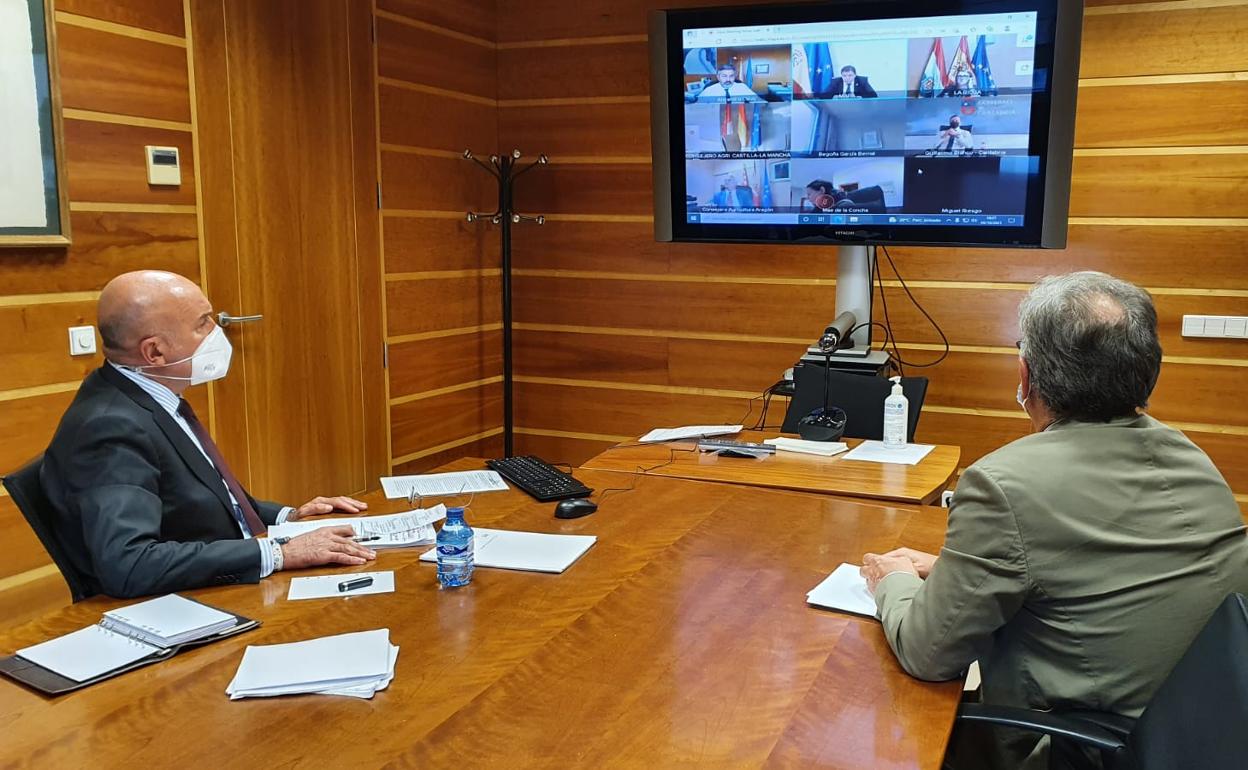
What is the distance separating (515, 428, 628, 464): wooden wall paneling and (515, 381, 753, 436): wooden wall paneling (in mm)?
52

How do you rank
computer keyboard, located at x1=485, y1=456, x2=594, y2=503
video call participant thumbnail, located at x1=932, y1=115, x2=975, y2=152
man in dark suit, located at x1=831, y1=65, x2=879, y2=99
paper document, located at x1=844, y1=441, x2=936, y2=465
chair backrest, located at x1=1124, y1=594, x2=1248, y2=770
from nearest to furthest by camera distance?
chair backrest, located at x1=1124, y1=594, x2=1248, y2=770 → computer keyboard, located at x1=485, y1=456, x2=594, y2=503 → paper document, located at x1=844, y1=441, x2=936, y2=465 → video call participant thumbnail, located at x1=932, y1=115, x2=975, y2=152 → man in dark suit, located at x1=831, y1=65, x2=879, y2=99

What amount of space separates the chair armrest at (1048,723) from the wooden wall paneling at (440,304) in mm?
3520

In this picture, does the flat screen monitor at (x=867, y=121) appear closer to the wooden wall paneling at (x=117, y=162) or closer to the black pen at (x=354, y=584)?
the wooden wall paneling at (x=117, y=162)

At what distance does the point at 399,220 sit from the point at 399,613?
10.1 ft

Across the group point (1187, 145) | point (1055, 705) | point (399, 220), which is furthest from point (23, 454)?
point (1187, 145)

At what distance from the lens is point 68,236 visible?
3.29 m

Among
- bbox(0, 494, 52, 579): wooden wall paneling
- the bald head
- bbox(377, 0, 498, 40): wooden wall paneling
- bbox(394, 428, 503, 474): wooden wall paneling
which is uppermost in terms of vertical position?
bbox(377, 0, 498, 40): wooden wall paneling

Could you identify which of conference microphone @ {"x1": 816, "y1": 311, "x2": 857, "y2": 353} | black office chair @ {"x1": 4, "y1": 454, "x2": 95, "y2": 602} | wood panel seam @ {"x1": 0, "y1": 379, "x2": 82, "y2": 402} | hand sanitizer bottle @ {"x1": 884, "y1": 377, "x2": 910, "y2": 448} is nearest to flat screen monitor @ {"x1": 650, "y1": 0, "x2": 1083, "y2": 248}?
conference microphone @ {"x1": 816, "y1": 311, "x2": 857, "y2": 353}

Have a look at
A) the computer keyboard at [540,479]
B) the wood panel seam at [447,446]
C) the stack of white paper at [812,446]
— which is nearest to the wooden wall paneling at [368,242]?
the wood panel seam at [447,446]

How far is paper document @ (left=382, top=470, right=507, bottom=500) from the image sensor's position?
2596 mm

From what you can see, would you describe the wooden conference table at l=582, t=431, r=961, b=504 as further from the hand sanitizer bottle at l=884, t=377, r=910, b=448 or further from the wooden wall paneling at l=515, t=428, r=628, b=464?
the wooden wall paneling at l=515, t=428, r=628, b=464

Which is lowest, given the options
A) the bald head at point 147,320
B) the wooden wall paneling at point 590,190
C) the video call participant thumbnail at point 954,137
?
the bald head at point 147,320

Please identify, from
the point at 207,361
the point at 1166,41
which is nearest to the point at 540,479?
the point at 207,361

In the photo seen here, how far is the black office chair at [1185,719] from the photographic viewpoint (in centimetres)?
135
